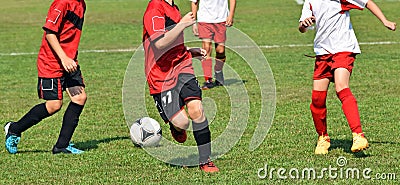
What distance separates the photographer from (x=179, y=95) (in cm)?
719

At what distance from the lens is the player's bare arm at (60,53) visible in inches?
304

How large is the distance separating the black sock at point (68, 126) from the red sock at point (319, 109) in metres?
2.43

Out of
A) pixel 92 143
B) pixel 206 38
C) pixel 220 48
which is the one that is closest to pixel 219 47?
pixel 220 48

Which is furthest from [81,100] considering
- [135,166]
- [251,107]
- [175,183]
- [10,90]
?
[10,90]

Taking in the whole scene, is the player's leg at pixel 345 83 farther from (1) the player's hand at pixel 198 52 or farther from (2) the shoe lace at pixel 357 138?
(1) the player's hand at pixel 198 52

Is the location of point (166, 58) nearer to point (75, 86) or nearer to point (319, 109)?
point (75, 86)

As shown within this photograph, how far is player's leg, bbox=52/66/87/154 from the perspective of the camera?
8195 mm

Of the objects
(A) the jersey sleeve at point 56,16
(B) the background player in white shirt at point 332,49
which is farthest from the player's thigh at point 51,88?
(B) the background player in white shirt at point 332,49

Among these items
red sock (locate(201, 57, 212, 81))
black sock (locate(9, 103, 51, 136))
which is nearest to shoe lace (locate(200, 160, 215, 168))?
black sock (locate(9, 103, 51, 136))

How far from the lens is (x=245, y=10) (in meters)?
27.6

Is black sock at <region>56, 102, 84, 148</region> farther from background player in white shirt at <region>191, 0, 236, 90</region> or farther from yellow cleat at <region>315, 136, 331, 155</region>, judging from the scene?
background player in white shirt at <region>191, 0, 236, 90</region>

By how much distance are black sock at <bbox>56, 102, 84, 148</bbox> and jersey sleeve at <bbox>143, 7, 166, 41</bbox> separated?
1769mm

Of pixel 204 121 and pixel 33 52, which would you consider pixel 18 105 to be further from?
pixel 33 52

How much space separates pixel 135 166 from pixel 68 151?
103 cm
